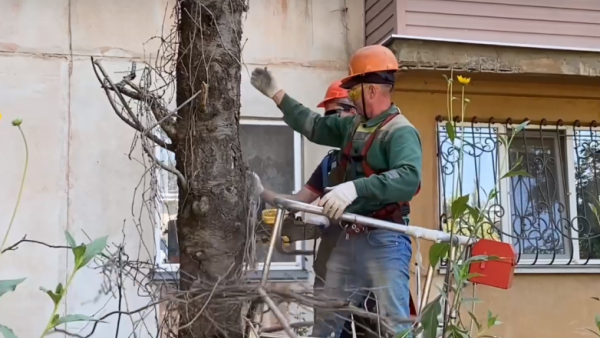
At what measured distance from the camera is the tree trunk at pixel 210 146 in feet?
7.70

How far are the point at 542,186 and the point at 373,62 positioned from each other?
320cm

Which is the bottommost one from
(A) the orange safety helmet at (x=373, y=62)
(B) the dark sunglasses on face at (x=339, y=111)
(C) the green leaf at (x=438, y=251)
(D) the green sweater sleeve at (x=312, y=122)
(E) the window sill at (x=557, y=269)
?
(E) the window sill at (x=557, y=269)

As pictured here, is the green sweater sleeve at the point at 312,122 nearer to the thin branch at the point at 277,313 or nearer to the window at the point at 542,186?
the thin branch at the point at 277,313

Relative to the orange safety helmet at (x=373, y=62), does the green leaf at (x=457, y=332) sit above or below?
below

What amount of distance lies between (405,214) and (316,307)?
1139 millimetres

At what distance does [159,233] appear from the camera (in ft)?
15.9

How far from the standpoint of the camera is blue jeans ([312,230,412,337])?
281 cm

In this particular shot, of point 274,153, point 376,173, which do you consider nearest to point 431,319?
point 376,173

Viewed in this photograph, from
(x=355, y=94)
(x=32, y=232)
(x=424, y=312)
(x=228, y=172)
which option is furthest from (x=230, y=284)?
(x=32, y=232)

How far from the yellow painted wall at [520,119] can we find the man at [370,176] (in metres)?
2.11

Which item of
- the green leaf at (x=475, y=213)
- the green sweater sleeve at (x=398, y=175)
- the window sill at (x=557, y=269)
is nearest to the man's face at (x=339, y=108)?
the green sweater sleeve at (x=398, y=175)

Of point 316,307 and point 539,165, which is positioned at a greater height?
point 539,165

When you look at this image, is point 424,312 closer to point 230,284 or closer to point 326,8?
point 230,284

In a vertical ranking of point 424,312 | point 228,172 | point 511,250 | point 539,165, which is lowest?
point 424,312
